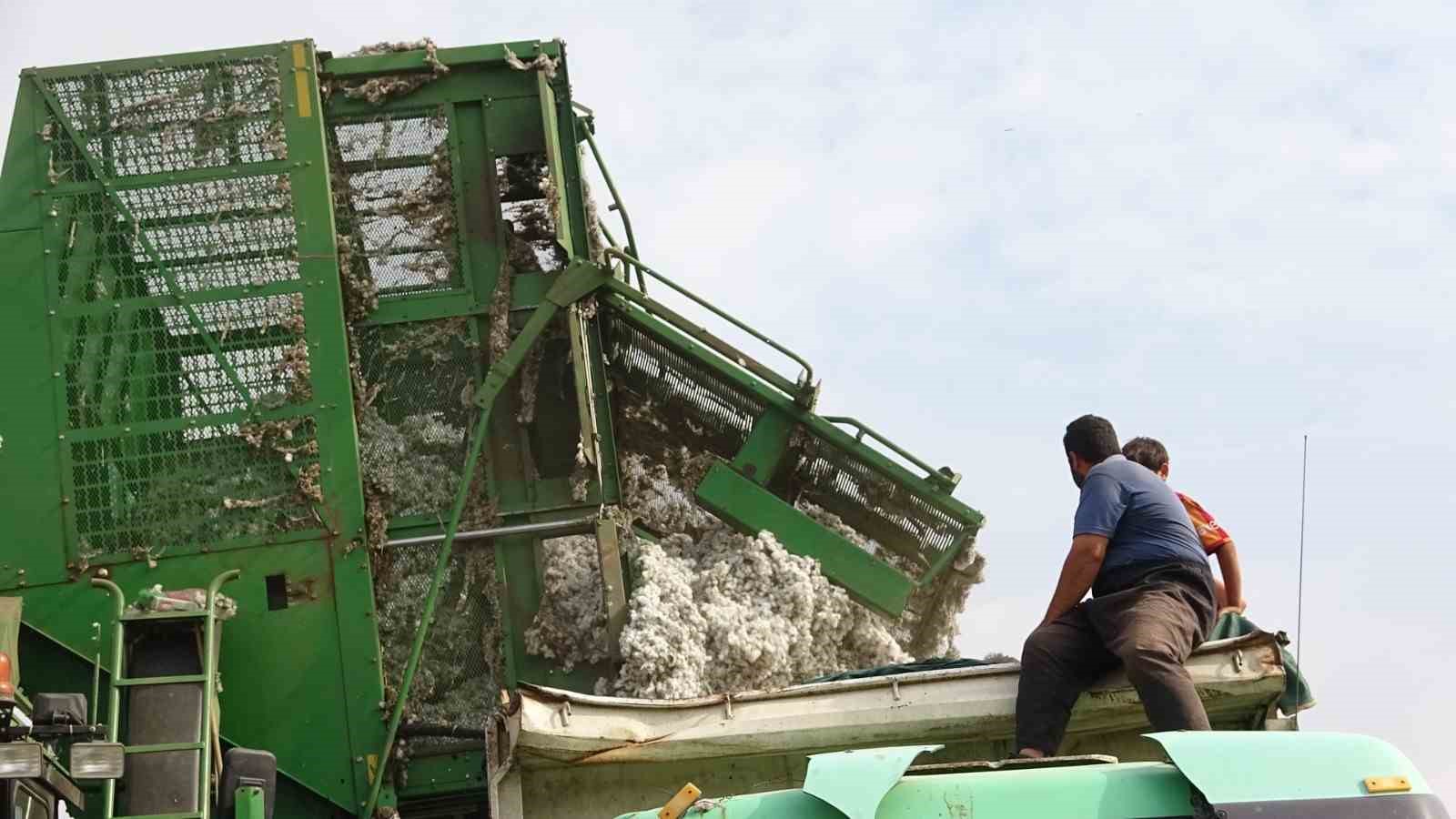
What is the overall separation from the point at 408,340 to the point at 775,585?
5.28 feet

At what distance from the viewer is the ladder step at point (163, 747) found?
560cm

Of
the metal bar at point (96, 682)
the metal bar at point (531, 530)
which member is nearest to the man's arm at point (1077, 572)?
the metal bar at point (531, 530)

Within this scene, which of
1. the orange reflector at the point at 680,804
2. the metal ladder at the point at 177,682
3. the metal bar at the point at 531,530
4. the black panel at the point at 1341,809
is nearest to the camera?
the black panel at the point at 1341,809

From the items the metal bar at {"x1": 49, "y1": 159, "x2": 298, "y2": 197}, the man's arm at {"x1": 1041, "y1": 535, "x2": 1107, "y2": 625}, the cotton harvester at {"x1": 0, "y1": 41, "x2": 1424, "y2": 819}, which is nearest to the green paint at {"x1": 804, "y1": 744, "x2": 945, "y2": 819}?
the man's arm at {"x1": 1041, "y1": 535, "x2": 1107, "y2": 625}

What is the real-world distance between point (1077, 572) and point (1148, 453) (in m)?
0.87

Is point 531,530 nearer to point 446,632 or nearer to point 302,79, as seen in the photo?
point 446,632

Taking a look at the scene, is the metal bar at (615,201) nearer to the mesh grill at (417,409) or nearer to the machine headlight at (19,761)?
the mesh grill at (417,409)

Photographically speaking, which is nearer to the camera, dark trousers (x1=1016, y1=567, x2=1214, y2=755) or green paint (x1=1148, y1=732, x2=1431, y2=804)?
green paint (x1=1148, y1=732, x2=1431, y2=804)

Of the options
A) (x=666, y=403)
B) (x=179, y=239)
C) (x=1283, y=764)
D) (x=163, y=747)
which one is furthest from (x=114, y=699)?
(x=1283, y=764)

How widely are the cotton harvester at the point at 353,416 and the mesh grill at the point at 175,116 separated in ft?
0.03

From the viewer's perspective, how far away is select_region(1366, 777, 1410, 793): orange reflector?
151 inches

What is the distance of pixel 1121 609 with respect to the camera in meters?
5.09

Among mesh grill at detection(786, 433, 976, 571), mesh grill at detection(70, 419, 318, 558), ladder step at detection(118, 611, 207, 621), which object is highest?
mesh grill at detection(70, 419, 318, 558)

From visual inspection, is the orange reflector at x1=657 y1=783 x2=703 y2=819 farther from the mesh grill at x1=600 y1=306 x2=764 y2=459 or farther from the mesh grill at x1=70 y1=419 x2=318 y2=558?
the mesh grill at x1=600 y1=306 x2=764 y2=459
